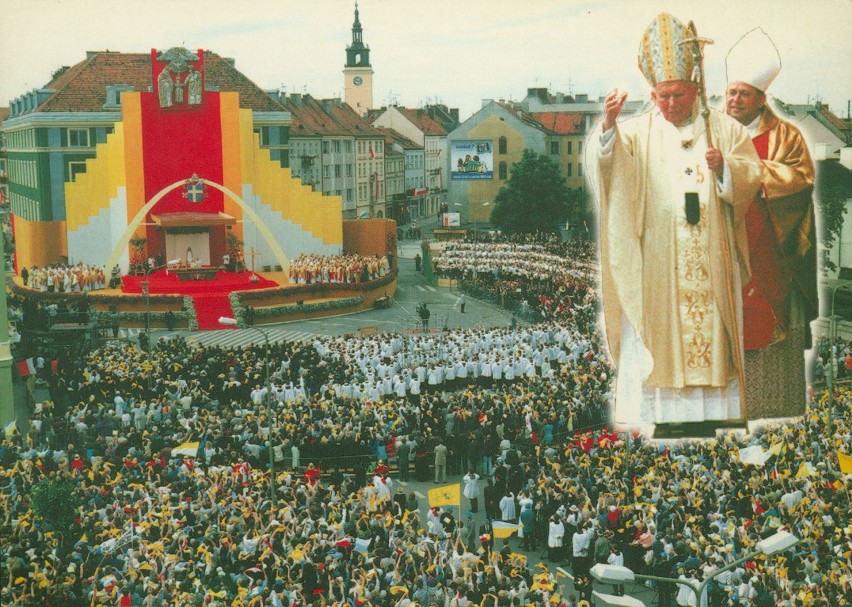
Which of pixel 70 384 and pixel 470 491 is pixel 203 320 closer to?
pixel 70 384

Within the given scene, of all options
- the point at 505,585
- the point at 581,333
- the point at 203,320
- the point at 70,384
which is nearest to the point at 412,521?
the point at 505,585

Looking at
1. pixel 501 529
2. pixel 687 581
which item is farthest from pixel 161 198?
pixel 687 581

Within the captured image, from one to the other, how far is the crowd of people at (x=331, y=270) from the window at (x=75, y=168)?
11.0 m

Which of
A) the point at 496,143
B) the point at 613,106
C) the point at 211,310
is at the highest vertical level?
the point at 496,143

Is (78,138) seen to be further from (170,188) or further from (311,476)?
(311,476)

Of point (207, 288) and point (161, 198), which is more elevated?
point (161, 198)

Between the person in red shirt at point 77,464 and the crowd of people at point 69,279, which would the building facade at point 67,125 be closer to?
the crowd of people at point 69,279

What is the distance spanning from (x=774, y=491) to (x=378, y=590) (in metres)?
6.62

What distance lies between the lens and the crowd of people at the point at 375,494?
15.6m

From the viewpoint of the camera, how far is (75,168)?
4959 centimetres

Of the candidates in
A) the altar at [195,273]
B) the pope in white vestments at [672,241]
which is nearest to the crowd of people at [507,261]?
the altar at [195,273]

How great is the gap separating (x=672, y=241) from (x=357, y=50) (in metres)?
15.8

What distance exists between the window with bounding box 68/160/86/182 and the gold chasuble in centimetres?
3941

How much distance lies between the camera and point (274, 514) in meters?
17.9
